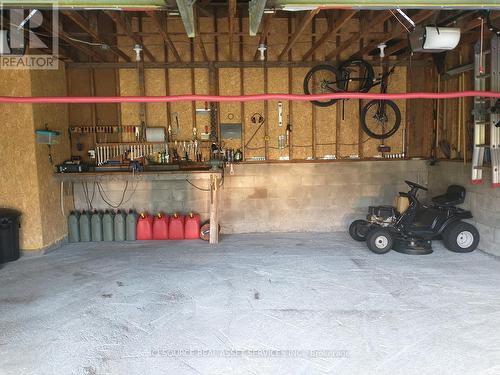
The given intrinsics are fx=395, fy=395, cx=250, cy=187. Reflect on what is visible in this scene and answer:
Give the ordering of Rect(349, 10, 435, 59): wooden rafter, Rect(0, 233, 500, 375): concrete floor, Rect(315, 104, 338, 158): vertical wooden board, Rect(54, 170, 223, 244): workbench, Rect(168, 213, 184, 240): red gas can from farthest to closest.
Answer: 1. Rect(315, 104, 338, 158): vertical wooden board
2. Rect(168, 213, 184, 240): red gas can
3. Rect(54, 170, 223, 244): workbench
4. Rect(349, 10, 435, 59): wooden rafter
5. Rect(0, 233, 500, 375): concrete floor

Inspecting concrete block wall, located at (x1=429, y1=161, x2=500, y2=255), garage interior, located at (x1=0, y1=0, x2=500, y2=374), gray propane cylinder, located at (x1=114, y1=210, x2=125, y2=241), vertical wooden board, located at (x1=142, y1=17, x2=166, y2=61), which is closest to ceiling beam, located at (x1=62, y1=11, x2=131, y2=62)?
garage interior, located at (x1=0, y1=0, x2=500, y2=374)

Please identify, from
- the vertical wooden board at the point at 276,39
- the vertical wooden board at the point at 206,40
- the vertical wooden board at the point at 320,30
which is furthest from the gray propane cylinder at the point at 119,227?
the vertical wooden board at the point at 320,30

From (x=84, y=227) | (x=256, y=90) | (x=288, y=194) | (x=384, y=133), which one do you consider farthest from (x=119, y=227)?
(x=384, y=133)

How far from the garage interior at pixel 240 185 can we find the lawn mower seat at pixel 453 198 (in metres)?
0.14

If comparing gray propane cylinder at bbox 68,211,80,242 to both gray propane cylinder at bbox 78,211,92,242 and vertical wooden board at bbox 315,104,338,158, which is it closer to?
gray propane cylinder at bbox 78,211,92,242

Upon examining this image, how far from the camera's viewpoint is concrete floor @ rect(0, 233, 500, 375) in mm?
2848

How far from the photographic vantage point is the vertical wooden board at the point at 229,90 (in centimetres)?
702

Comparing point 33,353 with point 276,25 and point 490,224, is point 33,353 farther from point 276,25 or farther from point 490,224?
point 276,25

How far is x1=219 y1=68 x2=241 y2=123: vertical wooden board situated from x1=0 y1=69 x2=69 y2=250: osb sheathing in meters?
2.78

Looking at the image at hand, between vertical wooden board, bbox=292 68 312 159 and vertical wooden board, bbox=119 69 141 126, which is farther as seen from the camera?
vertical wooden board, bbox=292 68 312 159

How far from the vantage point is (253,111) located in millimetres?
7090

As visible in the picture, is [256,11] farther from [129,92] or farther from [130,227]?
[130,227]

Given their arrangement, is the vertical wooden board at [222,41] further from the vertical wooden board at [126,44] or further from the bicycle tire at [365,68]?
the bicycle tire at [365,68]

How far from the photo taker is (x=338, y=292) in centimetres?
418
